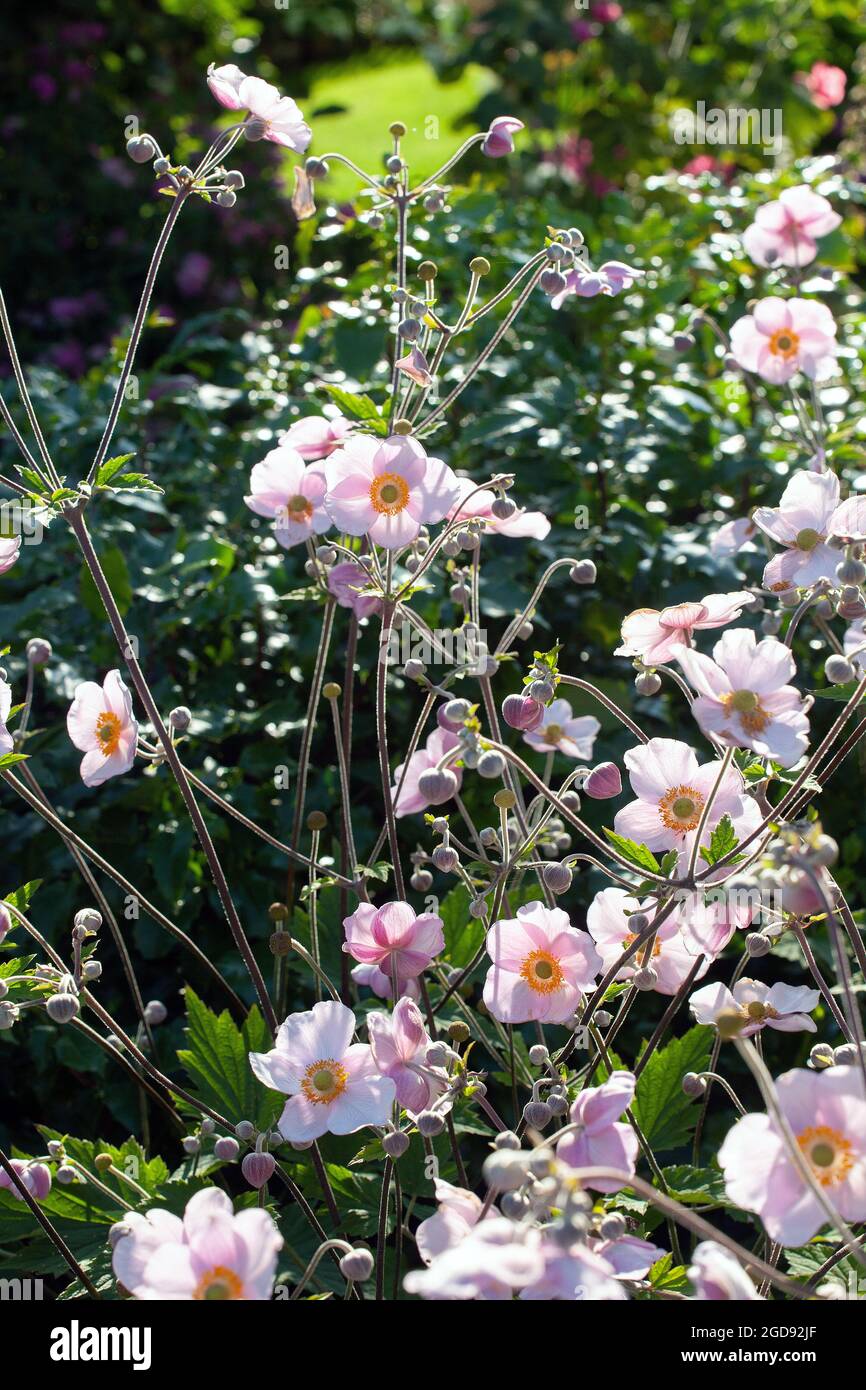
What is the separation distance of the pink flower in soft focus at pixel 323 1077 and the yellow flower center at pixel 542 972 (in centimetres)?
16

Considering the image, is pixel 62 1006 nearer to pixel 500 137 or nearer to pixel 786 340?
pixel 500 137

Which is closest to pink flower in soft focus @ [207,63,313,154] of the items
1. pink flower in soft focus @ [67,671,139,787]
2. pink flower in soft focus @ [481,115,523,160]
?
pink flower in soft focus @ [481,115,523,160]

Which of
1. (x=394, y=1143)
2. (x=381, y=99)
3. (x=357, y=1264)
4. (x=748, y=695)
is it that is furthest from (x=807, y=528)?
(x=381, y=99)

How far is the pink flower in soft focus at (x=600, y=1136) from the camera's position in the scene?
1.05 m

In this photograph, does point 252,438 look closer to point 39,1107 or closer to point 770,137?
point 39,1107

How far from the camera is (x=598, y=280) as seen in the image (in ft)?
5.31

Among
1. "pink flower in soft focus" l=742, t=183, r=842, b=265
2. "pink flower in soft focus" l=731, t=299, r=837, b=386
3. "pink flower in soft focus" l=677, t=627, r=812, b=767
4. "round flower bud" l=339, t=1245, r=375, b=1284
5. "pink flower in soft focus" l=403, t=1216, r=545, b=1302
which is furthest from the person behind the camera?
"pink flower in soft focus" l=742, t=183, r=842, b=265

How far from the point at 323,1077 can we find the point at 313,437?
2.53ft

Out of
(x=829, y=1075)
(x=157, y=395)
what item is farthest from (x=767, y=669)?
(x=157, y=395)

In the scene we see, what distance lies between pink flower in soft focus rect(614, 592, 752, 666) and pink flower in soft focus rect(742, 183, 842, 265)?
Answer: 1.10 metres

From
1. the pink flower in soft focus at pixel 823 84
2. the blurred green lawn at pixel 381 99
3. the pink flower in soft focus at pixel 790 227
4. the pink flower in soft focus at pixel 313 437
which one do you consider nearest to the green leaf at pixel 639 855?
the pink flower in soft focus at pixel 313 437

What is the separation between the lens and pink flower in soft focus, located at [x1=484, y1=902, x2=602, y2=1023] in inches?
50.2

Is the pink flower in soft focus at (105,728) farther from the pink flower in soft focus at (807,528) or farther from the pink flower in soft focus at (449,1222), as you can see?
the pink flower in soft focus at (807,528)

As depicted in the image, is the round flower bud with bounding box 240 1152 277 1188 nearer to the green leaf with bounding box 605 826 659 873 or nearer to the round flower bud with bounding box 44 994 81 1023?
the round flower bud with bounding box 44 994 81 1023
